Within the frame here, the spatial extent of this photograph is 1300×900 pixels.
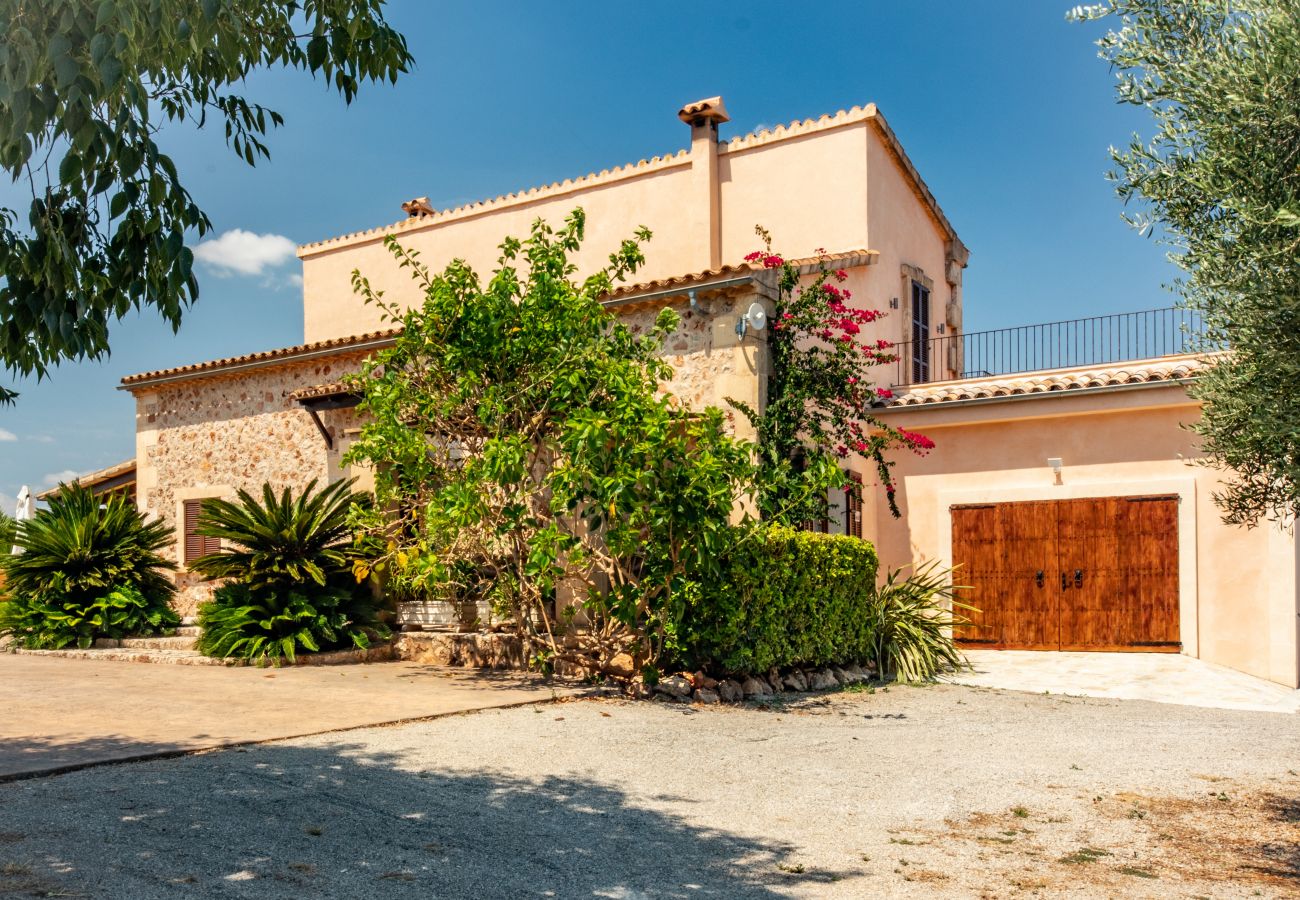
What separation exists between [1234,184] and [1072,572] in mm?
9730

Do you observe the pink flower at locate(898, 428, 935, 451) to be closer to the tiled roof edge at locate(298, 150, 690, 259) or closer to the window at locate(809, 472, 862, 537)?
the window at locate(809, 472, 862, 537)

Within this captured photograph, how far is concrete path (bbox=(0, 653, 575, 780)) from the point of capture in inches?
279

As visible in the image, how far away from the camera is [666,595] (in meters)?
9.77

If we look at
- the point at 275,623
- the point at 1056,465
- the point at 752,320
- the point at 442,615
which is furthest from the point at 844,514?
the point at 275,623

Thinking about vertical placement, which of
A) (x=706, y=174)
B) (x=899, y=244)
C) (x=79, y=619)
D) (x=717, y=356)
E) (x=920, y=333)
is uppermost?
(x=706, y=174)

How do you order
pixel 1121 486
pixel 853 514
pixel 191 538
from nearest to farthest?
1. pixel 1121 486
2. pixel 853 514
3. pixel 191 538

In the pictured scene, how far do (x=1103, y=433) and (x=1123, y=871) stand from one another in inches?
391

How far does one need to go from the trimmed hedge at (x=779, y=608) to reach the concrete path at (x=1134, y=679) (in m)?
1.71

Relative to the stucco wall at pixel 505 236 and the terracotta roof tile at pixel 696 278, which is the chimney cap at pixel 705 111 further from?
the terracotta roof tile at pixel 696 278

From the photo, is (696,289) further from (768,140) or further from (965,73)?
(768,140)

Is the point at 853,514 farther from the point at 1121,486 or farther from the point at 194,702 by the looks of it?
the point at 194,702

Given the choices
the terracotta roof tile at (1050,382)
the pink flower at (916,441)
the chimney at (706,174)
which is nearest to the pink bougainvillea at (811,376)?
the pink flower at (916,441)

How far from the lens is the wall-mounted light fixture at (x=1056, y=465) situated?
47.2 feet

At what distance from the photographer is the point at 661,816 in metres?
5.95
